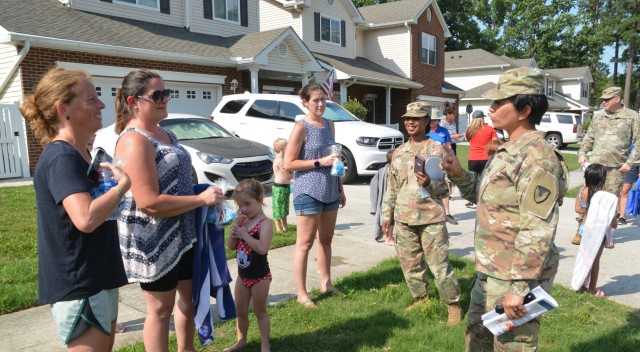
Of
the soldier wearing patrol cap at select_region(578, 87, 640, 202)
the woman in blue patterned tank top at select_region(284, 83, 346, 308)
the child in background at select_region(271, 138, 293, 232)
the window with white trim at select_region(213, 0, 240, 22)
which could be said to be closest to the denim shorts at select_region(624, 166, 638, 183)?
the soldier wearing patrol cap at select_region(578, 87, 640, 202)

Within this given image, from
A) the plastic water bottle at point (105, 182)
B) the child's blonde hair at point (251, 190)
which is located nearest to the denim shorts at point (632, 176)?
the child's blonde hair at point (251, 190)

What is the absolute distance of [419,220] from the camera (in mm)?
3977

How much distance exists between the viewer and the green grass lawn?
3.64 m

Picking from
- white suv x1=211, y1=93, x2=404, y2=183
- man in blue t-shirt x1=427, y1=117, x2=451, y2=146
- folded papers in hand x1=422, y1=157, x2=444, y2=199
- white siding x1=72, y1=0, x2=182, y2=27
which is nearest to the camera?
folded papers in hand x1=422, y1=157, x2=444, y2=199

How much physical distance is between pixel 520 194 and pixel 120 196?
1920 millimetres

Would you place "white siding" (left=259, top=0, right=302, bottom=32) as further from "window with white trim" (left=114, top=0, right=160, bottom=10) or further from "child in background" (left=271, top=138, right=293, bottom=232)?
"child in background" (left=271, top=138, right=293, bottom=232)

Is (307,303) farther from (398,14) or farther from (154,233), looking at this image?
(398,14)

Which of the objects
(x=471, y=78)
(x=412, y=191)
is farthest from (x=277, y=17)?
(x=471, y=78)

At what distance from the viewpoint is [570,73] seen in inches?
1860

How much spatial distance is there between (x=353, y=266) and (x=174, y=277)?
10.6 ft

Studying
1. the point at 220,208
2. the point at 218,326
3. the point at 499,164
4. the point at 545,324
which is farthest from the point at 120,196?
the point at 545,324

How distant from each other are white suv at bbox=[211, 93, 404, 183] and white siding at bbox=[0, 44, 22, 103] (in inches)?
191

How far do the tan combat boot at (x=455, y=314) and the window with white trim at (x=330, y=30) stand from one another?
20.3m

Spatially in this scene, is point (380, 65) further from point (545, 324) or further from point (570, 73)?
point (570, 73)
